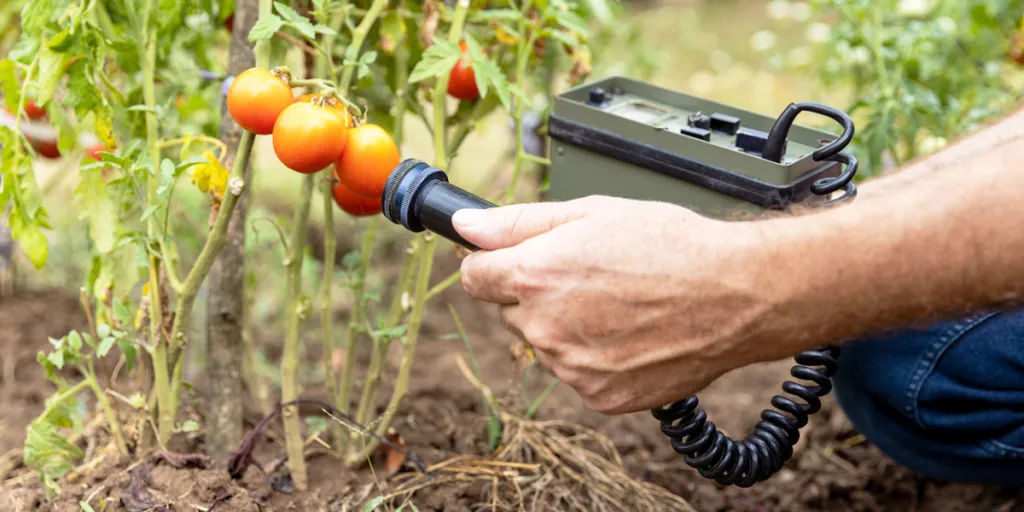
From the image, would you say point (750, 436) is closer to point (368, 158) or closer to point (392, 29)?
point (368, 158)

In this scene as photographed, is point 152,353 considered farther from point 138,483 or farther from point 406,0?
point 406,0

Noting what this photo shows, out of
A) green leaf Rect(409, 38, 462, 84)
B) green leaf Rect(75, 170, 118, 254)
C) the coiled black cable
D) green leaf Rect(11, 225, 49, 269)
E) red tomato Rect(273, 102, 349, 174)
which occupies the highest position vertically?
green leaf Rect(409, 38, 462, 84)

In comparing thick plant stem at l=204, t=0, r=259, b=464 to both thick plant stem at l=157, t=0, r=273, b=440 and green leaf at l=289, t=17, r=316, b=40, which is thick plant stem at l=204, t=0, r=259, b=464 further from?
green leaf at l=289, t=17, r=316, b=40

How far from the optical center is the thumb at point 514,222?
3.24 feet

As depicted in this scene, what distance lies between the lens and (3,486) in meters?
1.41

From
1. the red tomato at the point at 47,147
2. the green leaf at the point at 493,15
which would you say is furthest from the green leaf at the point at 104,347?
the red tomato at the point at 47,147

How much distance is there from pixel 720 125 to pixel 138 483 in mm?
976

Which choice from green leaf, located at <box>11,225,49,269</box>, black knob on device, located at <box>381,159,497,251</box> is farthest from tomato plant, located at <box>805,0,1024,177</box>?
green leaf, located at <box>11,225,49,269</box>

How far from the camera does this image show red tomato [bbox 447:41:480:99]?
4.33 feet

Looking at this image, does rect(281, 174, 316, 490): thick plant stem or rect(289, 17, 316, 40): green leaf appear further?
rect(281, 174, 316, 490): thick plant stem

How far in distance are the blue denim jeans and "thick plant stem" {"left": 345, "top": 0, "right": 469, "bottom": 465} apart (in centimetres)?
70

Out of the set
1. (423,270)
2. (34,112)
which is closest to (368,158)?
(423,270)

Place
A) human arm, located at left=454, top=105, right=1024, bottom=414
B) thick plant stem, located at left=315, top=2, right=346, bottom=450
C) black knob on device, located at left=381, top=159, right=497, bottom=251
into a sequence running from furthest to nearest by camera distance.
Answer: thick plant stem, located at left=315, top=2, right=346, bottom=450
black knob on device, located at left=381, top=159, right=497, bottom=251
human arm, located at left=454, top=105, right=1024, bottom=414

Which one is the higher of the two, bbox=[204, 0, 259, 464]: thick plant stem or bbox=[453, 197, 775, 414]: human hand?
bbox=[453, 197, 775, 414]: human hand
